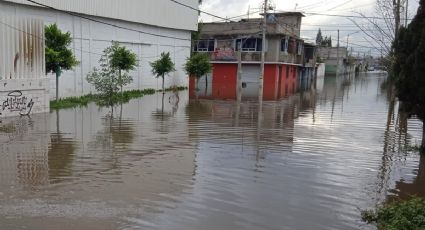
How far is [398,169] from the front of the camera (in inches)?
461

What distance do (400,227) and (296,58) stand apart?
2076 inches

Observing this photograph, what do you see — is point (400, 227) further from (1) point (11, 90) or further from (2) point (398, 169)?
(1) point (11, 90)

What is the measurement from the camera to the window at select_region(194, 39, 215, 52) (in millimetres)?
53172

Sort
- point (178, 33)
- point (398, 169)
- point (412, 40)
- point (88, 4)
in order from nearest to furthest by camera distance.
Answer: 1. point (398, 169)
2. point (412, 40)
3. point (88, 4)
4. point (178, 33)

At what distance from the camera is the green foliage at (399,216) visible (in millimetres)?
6738

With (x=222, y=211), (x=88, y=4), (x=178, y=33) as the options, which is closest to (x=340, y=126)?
(x=222, y=211)

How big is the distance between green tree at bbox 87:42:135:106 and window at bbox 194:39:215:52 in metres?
19.7

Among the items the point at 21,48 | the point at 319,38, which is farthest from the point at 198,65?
the point at 319,38

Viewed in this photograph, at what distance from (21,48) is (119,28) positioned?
631 inches

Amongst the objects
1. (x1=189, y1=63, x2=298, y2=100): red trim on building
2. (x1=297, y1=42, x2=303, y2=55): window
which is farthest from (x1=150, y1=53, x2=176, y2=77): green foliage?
(x1=297, y1=42, x2=303, y2=55): window

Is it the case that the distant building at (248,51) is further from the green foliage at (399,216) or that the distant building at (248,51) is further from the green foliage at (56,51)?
the green foliage at (399,216)

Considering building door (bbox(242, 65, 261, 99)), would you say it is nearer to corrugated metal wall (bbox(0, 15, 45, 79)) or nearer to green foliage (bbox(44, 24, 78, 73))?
green foliage (bbox(44, 24, 78, 73))

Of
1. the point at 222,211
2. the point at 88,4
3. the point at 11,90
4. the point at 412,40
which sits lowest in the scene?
the point at 222,211

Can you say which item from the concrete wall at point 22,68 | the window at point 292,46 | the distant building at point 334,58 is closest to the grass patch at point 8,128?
the concrete wall at point 22,68
